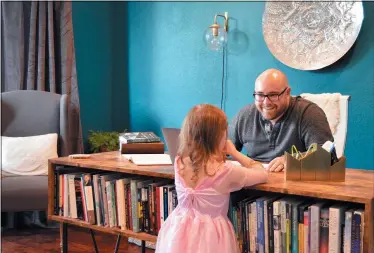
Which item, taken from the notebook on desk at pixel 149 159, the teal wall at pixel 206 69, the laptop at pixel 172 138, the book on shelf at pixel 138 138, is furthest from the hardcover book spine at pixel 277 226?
the teal wall at pixel 206 69

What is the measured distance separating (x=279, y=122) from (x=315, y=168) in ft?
2.22

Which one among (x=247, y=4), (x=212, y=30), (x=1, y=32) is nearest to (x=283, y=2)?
(x=247, y=4)

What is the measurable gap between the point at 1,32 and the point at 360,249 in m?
3.15

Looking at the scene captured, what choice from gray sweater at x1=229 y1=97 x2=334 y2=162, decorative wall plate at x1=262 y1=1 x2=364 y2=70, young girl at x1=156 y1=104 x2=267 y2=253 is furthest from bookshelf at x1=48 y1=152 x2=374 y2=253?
decorative wall plate at x1=262 y1=1 x2=364 y2=70

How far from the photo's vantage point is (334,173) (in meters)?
1.64

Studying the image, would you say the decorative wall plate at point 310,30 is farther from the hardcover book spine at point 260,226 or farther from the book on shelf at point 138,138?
the hardcover book spine at point 260,226

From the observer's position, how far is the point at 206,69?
381 cm

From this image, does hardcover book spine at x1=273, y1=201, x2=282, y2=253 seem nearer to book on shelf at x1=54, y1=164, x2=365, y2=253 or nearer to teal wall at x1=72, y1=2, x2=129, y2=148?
book on shelf at x1=54, y1=164, x2=365, y2=253

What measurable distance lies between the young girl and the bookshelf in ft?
0.35

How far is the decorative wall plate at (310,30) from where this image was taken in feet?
9.77

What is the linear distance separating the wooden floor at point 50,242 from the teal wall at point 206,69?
1286mm

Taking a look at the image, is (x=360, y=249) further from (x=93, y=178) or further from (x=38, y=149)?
(x=38, y=149)

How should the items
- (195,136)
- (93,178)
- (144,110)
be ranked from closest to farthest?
(195,136), (93,178), (144,110)

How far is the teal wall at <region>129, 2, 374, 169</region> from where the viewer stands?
3.01m
